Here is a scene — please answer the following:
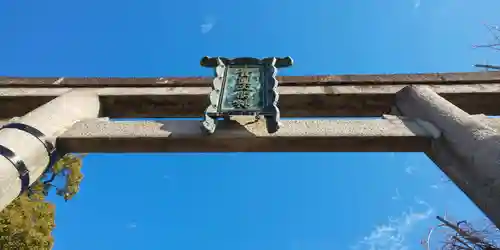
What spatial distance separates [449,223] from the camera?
13.4 feet

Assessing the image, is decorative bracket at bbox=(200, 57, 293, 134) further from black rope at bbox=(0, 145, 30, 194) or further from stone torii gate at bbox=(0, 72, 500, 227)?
black rope at bbox=(0, 145, 30, 194)

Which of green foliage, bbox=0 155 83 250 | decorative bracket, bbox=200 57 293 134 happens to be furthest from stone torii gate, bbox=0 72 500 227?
green foliage, bbox=0 155 83 250

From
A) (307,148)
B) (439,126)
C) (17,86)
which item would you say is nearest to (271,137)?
(307,148)

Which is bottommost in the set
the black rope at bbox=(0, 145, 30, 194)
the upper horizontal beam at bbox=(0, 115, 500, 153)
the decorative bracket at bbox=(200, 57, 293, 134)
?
the black rope at bbox=(0, 145, 30, 194)

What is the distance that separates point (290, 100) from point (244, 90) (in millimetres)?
779

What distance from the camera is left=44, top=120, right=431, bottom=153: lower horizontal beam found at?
13.9ft

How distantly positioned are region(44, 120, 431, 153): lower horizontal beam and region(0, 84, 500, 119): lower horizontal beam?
0.89 m

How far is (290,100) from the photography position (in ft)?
17.5

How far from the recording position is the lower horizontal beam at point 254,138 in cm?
425

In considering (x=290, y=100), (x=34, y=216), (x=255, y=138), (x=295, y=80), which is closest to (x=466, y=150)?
(x=255, y=138)

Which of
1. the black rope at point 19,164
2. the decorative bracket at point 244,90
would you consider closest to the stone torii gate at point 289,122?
the black rope at point 19,164

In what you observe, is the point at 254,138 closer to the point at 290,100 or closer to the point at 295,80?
the point at 290,100

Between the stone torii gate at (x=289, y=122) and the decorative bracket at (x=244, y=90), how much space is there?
0.54 ft

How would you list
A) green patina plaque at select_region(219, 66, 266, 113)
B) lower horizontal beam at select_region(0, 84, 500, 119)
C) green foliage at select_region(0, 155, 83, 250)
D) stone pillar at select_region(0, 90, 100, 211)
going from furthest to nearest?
1. green foliage at select_region(0, 155, 83, 250)
2. lower horizontal beam at select_region(0, 84, 500, 119)
3. green patina plaque at select_region(219, 66, 266, 113)
4. stone pillar at select_region(0, 90, 100, 211)
